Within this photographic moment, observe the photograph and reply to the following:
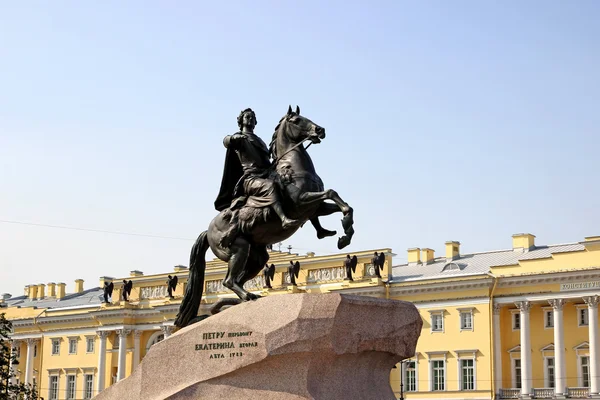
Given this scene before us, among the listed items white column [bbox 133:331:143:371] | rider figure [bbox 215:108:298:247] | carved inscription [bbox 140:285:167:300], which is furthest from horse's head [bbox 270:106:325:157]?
white column [bbox 133:331:143:371]

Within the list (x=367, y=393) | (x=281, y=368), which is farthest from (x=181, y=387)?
(x=367, y=393)

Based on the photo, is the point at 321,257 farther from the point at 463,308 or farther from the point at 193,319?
the point at 193,319

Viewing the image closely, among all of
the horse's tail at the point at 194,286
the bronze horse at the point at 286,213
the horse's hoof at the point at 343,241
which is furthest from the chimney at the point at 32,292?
the horse's hoof at the point at 343,241

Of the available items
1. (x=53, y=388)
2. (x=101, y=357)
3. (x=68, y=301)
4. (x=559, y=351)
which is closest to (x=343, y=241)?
(x=559, y=351)

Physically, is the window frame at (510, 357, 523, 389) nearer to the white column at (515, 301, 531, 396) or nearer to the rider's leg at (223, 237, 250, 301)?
the white column at (515, 301, 531, 396)

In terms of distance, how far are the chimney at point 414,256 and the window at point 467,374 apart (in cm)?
832

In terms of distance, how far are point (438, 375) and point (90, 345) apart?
83.6 feet

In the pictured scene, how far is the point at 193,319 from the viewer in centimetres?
1157

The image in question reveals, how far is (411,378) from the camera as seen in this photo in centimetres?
5647

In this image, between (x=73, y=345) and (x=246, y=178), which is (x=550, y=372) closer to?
(x=73, y=345)

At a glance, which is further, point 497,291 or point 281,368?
point 497,291

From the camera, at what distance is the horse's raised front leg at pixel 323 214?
10750 mm

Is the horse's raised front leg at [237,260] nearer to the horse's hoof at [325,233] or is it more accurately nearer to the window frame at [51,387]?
the horse's hoof at [325,233]

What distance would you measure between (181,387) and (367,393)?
179 centimetres
